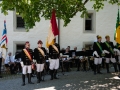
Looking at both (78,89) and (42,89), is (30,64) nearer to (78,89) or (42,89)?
(42,89)

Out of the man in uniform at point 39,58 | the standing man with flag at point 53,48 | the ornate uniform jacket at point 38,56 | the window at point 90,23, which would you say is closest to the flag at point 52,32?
the standing man with flag at point 53,48

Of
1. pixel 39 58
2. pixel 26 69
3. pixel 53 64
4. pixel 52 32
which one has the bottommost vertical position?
pixel 26 69

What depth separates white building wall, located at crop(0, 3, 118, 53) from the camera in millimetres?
18672

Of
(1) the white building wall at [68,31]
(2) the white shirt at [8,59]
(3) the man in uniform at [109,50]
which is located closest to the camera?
(3) the man in uniform at [109,50]

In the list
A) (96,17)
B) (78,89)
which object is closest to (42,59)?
(78,89)

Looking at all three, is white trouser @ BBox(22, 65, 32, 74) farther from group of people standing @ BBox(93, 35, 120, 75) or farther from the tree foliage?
group of people standing @ BBox(93, 35, 120, 75)

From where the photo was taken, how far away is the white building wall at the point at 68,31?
61.3ft

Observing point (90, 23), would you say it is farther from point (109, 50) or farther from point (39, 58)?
point (39, 58)

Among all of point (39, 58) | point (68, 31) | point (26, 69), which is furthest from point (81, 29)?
point (26, 69)

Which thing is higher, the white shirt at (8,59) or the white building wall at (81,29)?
the white building wall at (81,29)

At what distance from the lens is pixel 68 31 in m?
19.7

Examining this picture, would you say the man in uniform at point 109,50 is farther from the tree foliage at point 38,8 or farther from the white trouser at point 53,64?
the white trouser at point 53,64

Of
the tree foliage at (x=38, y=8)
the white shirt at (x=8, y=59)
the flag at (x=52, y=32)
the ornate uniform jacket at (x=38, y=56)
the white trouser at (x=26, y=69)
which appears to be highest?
the tree foliage at (x=38, y=8)

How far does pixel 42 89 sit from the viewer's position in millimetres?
9391
